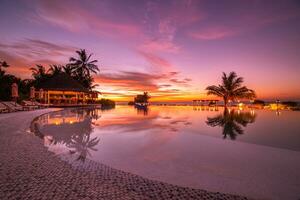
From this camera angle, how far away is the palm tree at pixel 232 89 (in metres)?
31.4

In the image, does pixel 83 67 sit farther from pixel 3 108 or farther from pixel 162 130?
pixel 162 130

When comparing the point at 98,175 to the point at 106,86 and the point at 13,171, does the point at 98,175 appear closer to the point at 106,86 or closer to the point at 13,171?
the point at 13,171

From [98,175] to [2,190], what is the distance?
47.6 inches

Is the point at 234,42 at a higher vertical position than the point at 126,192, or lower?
higher

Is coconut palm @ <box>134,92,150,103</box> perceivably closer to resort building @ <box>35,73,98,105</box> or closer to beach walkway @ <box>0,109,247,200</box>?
resort building @ <box>35,73,98,105</box>

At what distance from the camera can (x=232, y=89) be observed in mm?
32250

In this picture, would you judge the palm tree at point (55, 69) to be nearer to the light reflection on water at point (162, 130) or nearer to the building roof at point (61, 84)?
the building roof at point (61, 84)

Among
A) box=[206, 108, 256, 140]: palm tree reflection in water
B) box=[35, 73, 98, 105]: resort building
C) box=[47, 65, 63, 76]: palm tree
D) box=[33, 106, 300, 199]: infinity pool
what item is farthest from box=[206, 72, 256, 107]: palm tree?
box=[47, 65, 63, 76]: palm tree

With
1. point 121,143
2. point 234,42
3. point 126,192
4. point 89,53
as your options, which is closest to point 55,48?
point 89,53

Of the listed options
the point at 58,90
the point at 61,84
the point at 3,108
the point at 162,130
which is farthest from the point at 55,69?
the point at 162,130

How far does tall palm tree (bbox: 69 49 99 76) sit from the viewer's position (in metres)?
33.7

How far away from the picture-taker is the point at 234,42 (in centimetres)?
1744

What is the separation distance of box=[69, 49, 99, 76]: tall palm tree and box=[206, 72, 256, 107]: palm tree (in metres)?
22.1

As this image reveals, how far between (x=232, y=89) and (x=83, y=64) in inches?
1057
